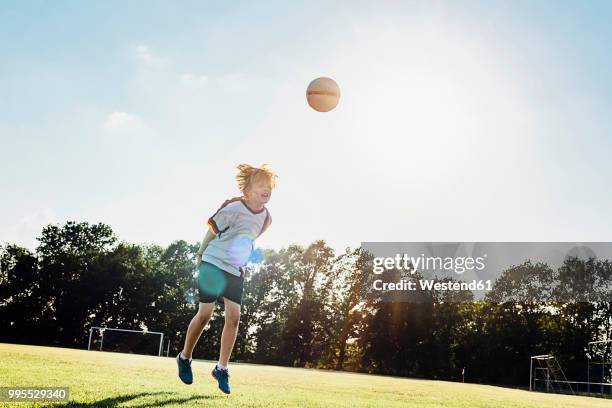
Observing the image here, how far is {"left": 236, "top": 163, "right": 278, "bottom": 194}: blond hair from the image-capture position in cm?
582

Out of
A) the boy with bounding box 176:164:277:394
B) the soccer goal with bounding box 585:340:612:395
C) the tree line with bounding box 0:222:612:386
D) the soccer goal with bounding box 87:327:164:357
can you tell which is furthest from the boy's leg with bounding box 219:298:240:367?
the tree line with bounding box 0:222:612:386

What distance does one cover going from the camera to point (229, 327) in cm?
565

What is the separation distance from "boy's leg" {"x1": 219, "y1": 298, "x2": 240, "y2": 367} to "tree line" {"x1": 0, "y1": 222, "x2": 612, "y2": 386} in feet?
161

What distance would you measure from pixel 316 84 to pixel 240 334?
50719 mm

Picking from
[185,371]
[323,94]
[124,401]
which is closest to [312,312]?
[323,94]

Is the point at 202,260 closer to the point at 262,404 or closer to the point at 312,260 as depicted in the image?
the point at 262,404

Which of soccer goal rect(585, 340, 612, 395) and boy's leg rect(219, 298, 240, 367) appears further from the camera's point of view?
soccer goal rect(585, 340, 612, 395)

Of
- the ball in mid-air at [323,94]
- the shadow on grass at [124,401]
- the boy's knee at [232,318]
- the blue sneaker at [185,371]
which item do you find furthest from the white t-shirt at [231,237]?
the ball in mid-air at [323,94]

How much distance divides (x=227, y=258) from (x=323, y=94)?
6.31 meters

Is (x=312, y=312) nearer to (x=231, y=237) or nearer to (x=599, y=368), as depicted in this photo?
(x=599, y=368)

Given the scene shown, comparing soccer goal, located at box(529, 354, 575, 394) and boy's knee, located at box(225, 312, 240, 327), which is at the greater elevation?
boy's knee, located at box(225, 312, 240, 327)

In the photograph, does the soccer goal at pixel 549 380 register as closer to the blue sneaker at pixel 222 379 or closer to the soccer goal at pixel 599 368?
the soccer goal at pixel 599 368

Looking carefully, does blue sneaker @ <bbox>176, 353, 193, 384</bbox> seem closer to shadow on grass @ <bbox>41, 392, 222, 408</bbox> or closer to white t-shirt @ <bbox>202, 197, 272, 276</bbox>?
shadow on grass @ <bbox>41, 392, 222, 408</bbox>

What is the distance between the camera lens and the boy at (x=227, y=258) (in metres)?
5.57
